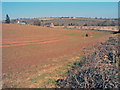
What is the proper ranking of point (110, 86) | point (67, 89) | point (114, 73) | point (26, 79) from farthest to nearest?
point (26, 79)
point (67, 89)
point (114, 73)
point (110, 86)

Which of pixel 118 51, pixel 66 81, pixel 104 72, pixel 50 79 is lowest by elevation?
pixel 50 79

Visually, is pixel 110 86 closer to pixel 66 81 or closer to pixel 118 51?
pixel 66 81

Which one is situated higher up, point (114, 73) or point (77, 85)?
point (114, 73)

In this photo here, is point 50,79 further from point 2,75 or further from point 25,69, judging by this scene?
point 2,75

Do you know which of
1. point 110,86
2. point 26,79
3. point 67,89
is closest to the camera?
Result: point 110,86

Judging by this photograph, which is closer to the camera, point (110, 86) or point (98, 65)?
point (110, 86)

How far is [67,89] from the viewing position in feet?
14.2

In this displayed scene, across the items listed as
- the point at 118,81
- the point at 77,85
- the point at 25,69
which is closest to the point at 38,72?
the point at 25,69

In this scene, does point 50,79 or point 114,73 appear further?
point 50,79

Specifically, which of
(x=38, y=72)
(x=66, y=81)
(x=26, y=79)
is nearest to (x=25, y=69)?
(x=38, y=72)

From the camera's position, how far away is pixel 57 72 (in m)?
6.71

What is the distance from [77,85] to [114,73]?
47.8 inches

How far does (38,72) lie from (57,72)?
98 cm

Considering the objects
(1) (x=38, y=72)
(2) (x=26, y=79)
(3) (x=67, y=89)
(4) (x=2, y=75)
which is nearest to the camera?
(3) (x=67, y=89)
